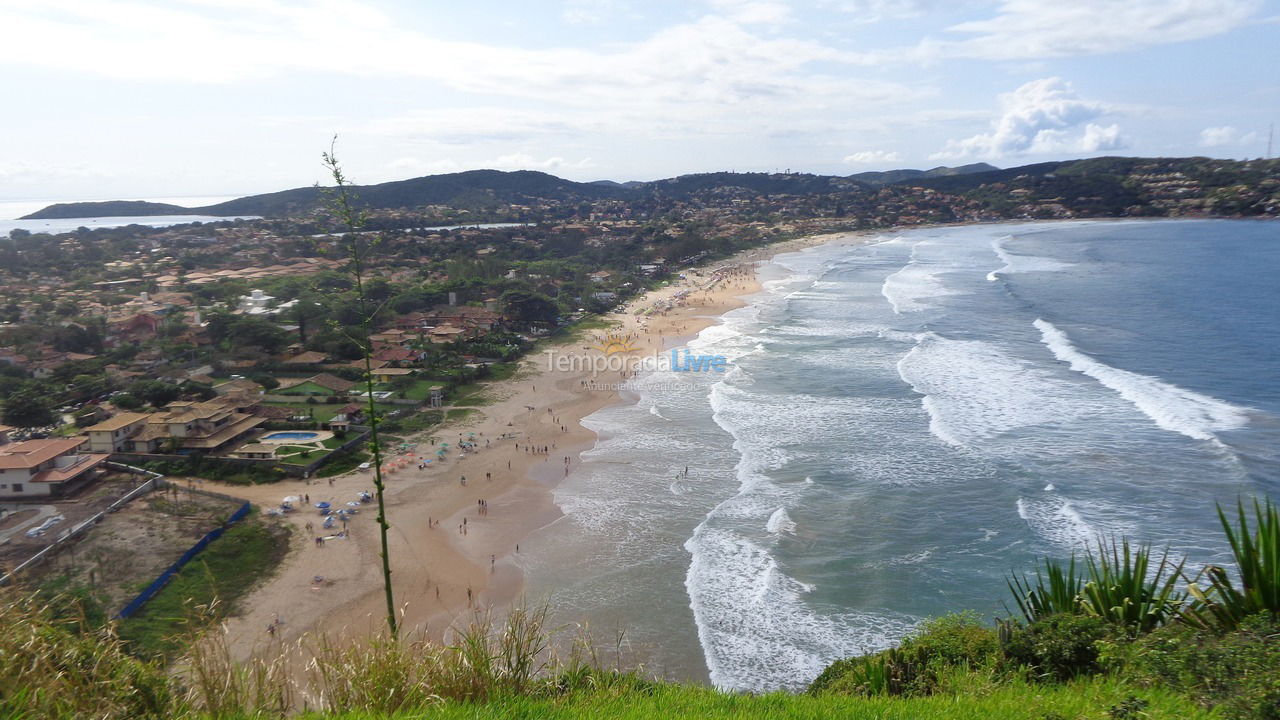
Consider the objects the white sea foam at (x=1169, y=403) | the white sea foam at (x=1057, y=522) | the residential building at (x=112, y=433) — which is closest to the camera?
the white sea foam at (x=1057, y=522)

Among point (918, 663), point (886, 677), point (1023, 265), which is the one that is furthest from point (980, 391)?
point (1023, 265)

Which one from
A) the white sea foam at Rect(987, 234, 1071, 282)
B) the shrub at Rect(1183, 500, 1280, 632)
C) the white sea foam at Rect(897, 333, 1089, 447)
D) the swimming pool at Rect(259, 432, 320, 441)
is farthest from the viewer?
the white sea foam at Rect(987, 234, 1071, 282)

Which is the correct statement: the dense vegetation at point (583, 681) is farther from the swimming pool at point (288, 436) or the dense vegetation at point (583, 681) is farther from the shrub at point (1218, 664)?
the swimming pool at point (288, 436)

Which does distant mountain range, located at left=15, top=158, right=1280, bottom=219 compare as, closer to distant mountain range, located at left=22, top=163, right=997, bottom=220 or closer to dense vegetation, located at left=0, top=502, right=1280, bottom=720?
distant mountain range, located at left=22, top=163, right=997, bottom=220

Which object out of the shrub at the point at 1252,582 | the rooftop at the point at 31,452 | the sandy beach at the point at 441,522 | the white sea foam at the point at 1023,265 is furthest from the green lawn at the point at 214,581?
the white sea foam at the point at 1023,265

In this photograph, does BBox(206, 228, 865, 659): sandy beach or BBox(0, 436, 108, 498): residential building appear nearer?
BBox(206, 228, 865, 659): sandy beach

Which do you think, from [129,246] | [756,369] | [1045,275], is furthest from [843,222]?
[129,246]

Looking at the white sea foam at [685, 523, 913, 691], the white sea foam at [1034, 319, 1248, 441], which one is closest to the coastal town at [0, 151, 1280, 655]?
the white sea foam at [685, 523, 913, 691]
